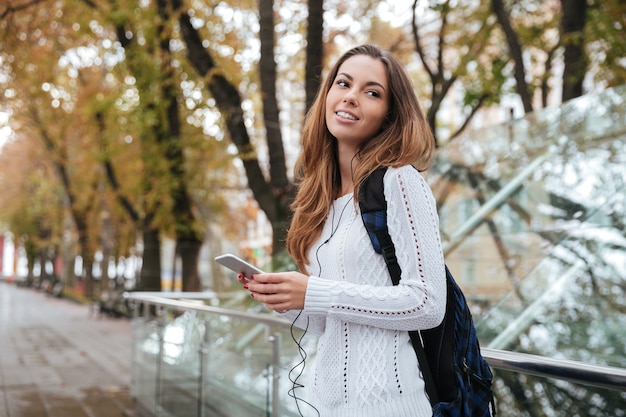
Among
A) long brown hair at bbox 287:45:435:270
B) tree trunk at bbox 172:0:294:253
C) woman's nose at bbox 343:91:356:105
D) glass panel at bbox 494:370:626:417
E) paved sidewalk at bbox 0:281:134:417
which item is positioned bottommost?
paved sidewalk at bbox 0:281:134:417

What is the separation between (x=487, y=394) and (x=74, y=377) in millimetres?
9228

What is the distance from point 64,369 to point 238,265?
9982 millimetres

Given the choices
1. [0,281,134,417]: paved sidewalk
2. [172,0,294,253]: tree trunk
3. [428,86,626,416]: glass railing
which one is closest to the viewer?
[428,86,626,416]: glass railing

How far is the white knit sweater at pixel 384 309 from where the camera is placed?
5.67 ft

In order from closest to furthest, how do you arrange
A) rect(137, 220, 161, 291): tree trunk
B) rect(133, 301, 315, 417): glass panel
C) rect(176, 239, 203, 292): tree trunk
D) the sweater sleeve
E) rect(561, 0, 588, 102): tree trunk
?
the sweater sleeve < rect(133, 301, 315, 417): glass panel < rect(561, 0, 588, 102): tree trunk < rect(176, 239, 203, 292): tree trunk < rect(137, 220, 161, 291): tree trunk

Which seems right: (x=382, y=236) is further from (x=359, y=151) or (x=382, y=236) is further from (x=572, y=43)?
(x=572, y=43)

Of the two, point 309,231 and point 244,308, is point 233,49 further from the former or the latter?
point 309,231

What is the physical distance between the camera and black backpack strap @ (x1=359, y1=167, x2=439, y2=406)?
1768mm

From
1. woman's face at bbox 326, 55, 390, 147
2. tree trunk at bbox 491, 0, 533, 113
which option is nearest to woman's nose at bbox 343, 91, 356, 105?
woman's face at bbox 326, 55, 390, 147

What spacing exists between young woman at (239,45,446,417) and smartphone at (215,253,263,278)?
20 millimetres

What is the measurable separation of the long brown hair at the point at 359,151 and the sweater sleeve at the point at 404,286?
0.40ft

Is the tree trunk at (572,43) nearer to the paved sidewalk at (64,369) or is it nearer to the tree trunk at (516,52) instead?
the tree trunk at (516,52)

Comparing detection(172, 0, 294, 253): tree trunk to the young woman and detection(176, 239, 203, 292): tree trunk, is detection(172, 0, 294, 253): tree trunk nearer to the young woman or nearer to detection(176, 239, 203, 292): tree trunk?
detection(176, 239, 203, 292): tree trunk

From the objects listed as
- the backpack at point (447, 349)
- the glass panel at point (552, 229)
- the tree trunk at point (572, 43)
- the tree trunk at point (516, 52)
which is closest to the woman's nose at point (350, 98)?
the backpack at point (447, 349)
